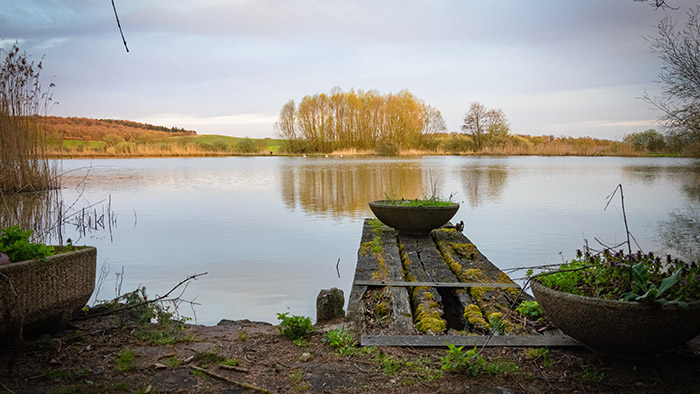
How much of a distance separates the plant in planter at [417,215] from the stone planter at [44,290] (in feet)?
12.4

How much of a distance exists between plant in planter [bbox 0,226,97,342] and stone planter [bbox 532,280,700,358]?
9.96ft

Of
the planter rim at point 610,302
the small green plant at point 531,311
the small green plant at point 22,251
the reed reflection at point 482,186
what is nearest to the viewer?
the planter rim at point 610,302

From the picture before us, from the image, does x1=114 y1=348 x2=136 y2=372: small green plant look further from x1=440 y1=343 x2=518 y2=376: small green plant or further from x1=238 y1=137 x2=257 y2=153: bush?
x1=238 y1=137 x2=257 y2=153: bush

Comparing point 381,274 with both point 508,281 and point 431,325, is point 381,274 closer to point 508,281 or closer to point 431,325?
point 508,281

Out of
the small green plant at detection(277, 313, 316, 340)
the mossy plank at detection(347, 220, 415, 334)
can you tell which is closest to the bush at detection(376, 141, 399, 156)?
the mossy plank at detection(347, 220, 415, 334)

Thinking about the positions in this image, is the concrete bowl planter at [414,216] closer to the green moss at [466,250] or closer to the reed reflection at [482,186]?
the green moss at [466,250]

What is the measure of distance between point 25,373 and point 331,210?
27.6ft

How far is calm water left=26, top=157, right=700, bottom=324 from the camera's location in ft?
17.0

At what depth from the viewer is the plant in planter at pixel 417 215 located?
5925 mm

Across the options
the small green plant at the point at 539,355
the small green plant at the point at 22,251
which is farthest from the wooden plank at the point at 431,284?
the small green plant at the point at 22,251

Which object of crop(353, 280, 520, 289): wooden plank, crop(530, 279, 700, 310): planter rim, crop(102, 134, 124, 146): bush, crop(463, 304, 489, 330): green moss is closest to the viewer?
crop(530, 279, 700, 310): planter rim

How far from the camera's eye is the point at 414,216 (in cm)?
603

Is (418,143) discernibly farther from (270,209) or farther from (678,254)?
(678,254)

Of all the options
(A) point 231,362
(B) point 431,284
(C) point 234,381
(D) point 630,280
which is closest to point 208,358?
(A) point 231,362
